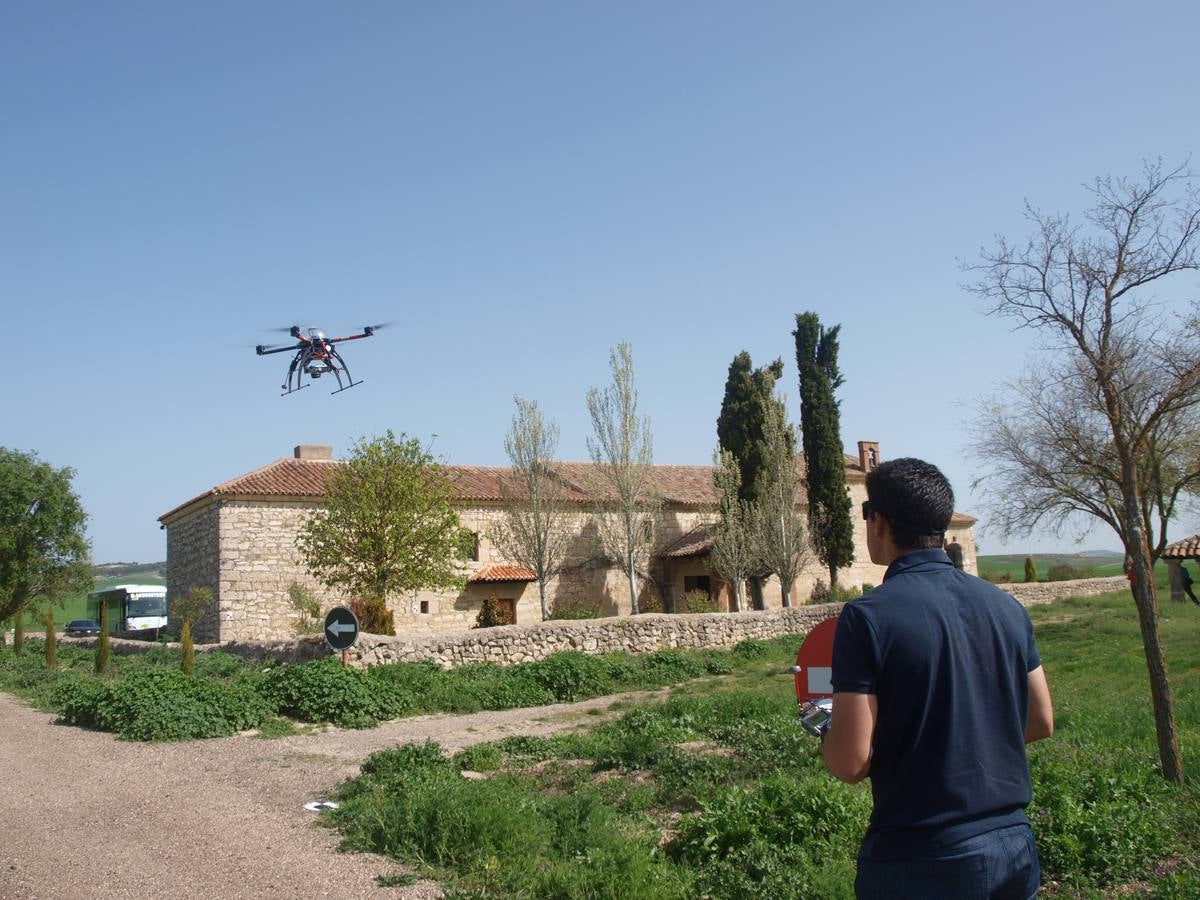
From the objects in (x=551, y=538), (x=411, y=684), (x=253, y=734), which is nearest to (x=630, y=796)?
(x=253, y=734)

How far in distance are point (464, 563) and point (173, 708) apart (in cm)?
1584

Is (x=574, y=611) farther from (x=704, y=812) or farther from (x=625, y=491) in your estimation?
(x=704, y=812)

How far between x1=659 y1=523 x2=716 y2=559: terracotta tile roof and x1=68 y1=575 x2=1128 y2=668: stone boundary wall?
22.8ft

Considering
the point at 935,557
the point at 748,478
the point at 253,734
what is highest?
the point at 748,478

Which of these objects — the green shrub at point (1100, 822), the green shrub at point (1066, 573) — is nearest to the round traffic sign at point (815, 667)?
the green shrub at point (1100, 822)

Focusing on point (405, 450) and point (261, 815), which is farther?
point (405, 450)

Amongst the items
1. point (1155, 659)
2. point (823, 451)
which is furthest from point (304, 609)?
point (1155, 659)

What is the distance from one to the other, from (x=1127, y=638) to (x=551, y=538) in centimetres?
1762

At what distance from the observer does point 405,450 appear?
23.3 m

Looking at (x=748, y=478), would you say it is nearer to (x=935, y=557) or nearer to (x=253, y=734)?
(x=253, y=734)

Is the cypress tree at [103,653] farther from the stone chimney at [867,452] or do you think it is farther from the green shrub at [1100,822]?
the stone chimney at [867,452]

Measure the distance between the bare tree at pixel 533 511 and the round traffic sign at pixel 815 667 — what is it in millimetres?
26188

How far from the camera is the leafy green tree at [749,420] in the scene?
100 ft

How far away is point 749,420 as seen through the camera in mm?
31172
